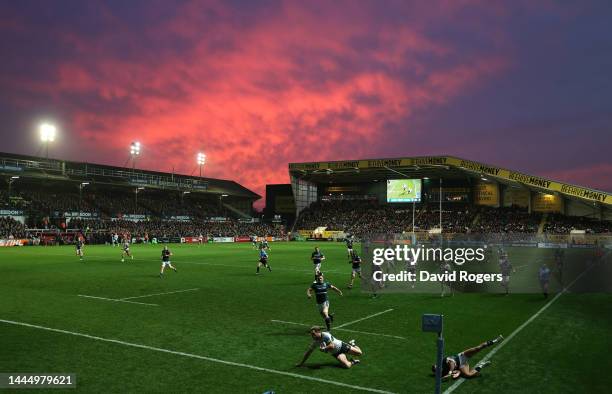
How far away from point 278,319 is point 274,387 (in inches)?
267

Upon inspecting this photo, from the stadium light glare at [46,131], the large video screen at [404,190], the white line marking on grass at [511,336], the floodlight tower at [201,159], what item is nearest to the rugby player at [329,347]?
the white line marking on grass at [511,336]

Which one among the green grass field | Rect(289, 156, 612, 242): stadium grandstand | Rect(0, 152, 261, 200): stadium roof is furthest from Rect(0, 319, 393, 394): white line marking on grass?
Rect(0, 152, 261, 200): stadium roof

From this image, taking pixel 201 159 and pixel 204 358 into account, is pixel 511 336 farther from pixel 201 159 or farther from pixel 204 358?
pixel 201 159

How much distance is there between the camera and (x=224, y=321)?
52.1ft

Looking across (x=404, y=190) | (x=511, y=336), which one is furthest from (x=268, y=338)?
(x=404, y=190)

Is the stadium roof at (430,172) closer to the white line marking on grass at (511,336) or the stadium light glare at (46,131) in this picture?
the stadium light glare at (46,131)

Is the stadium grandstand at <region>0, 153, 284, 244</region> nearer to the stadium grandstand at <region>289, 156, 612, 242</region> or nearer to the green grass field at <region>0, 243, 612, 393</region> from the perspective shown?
the stadium grandstand at <region>289, 156, 612, 242</region>

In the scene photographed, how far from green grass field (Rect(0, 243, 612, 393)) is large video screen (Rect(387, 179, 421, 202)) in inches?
2296

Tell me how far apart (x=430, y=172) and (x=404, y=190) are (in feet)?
33.4

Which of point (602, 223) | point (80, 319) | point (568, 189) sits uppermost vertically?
point (568, 189)

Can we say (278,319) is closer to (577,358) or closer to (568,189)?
(577,358)

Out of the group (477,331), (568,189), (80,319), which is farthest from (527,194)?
(80,319)

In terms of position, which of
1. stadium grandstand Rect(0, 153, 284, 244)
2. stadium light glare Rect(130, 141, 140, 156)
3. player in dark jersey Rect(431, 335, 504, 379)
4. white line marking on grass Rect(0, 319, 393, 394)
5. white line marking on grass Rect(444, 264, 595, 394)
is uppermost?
stadium light glare Rect(130, 141, 140, 156)

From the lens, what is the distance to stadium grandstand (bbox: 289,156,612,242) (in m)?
76.4
